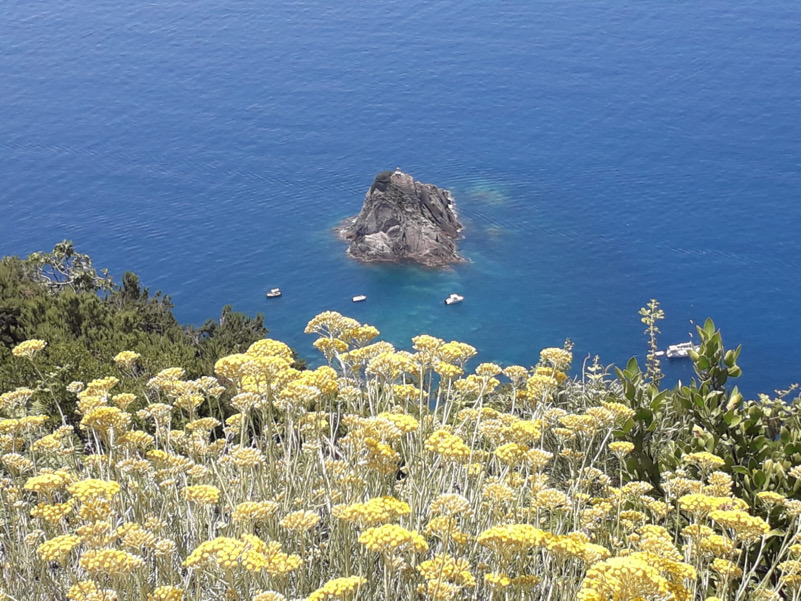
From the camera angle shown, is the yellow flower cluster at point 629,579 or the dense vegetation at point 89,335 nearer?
the yellow flower cluster at point 629,579

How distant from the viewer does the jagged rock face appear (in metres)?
75.9

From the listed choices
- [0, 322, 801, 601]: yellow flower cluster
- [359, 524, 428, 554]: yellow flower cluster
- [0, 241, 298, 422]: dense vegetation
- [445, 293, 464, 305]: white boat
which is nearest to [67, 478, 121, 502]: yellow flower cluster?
[0, 322, 801, 601]: yellow flower cluster

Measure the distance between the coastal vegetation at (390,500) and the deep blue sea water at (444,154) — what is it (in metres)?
58.1

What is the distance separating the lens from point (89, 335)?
12844mm

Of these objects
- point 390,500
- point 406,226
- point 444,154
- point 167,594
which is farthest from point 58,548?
point 444,154

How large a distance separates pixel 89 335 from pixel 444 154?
83.2 metres

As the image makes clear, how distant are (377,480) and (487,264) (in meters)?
70.6

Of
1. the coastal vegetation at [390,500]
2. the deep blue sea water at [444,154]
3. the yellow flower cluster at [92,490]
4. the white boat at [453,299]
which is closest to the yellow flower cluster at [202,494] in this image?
the coastal vegetation at [390,500]

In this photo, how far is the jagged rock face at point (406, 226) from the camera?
249 ft

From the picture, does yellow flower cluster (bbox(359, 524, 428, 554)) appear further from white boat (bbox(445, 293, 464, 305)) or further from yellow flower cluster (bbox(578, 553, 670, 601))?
white boat (bbox(445, 293, 464, 305))

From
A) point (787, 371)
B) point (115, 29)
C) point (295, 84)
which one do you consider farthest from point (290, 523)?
point (115, 29)

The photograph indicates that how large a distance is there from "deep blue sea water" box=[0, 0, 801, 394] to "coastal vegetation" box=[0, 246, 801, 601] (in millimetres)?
58101

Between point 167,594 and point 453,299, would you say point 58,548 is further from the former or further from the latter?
point 453,299

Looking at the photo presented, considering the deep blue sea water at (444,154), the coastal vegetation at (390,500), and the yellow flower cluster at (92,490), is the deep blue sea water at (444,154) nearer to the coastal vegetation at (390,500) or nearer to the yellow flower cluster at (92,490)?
the coastal vegetation at (390,500)
